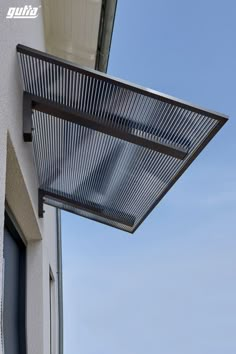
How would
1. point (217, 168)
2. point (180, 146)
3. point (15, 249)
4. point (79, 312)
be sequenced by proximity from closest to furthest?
point (180, 146) → point (15, 249) → point (79, 312) → point (217, 168)

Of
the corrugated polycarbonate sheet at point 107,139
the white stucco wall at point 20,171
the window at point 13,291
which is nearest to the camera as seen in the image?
the white stucco wall at point 20,171

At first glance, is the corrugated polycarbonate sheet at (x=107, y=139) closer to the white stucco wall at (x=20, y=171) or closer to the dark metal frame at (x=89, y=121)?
the dark metal frame at (x=89, y=121)

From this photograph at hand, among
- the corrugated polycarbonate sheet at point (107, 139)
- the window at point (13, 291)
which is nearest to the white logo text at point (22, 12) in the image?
the corrugated polycarbonate sheet at point (107, 139)

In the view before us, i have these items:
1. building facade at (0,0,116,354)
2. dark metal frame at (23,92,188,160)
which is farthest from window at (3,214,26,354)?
dark metal frame at (23,92,188,160)

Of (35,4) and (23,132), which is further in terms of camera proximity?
(35,4)

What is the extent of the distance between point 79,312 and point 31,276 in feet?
15.5

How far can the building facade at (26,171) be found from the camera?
196 cm

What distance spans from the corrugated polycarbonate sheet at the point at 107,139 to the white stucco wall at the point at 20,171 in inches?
6.8

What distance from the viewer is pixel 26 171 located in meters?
2.55

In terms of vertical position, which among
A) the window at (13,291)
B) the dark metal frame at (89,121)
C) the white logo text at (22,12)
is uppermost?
the white logo text at (22,12)

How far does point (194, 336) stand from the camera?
324 inches

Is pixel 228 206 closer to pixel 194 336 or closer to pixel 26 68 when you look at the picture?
pixel 194 336

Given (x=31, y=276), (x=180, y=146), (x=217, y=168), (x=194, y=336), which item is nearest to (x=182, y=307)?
(x=194, y=336)

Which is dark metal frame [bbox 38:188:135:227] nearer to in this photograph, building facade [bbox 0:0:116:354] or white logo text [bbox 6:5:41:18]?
building facade [bbox 0:0:116:354]
